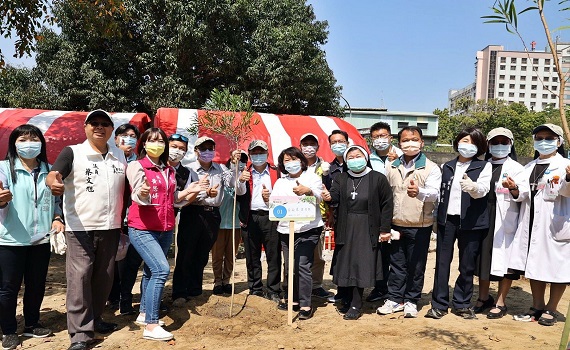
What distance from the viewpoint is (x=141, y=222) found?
384 centimetres

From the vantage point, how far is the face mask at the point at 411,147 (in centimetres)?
458

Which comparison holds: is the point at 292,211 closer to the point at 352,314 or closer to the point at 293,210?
the point at 293,210

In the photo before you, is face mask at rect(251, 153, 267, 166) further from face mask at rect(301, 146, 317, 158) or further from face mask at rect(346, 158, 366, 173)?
face mask at rect(346, 158, 366, 173)

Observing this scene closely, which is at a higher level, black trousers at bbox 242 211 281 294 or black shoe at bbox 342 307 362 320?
black trousers at bbox 242 211 281 294

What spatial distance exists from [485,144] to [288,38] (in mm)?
10108

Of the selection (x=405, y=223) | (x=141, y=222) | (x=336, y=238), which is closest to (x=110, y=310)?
(x=141, y=222)

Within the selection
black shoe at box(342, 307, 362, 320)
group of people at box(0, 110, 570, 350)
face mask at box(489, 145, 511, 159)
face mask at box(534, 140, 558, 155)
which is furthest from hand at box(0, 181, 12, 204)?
face mask at box(534, 140, 558, 155)

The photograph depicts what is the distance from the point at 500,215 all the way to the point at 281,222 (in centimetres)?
224

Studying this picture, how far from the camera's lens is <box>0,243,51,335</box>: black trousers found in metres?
3.66

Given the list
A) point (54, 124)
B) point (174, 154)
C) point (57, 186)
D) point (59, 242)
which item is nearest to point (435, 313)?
point (174, 154)

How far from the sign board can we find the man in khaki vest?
3.21 feet

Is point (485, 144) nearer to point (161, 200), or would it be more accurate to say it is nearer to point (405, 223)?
point (405, 223)

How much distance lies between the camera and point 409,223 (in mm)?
4594

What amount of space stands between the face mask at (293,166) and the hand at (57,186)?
83.1 inches
